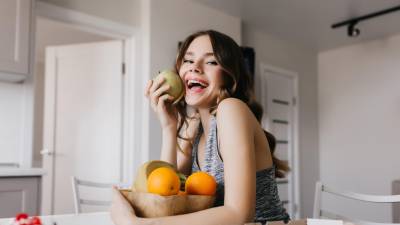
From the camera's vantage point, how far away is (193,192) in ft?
2.60

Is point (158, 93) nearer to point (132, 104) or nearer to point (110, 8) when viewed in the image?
point (132, 104)

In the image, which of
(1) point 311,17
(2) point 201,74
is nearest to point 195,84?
(2) point 201,74

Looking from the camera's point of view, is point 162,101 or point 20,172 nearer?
point 162,101

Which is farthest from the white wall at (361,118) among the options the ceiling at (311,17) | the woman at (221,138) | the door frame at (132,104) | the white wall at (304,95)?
the woman at (221,138)

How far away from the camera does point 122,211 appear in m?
0.72

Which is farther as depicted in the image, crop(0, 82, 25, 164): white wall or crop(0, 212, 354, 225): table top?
crop(0, 82, 25, 164): white wall

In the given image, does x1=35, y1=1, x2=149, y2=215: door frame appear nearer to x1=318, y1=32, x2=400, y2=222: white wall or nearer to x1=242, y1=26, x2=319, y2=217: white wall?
x1=242, y1=26, x2=319, y2=217: white wall

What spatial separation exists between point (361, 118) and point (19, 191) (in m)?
4.26

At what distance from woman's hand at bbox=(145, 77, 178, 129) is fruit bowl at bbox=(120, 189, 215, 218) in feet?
1.31

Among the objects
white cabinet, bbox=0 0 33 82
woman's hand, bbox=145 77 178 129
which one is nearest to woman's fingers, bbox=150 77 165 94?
woman's hand, bbox=145 77 178 129

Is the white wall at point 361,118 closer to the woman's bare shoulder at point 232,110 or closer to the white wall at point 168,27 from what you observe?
the white wall at point 168,27

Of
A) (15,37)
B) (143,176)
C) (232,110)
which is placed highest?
(15,37)

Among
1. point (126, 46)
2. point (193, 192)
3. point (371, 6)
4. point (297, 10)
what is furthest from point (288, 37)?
point (193, 192)

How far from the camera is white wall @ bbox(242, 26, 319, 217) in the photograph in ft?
16.3
